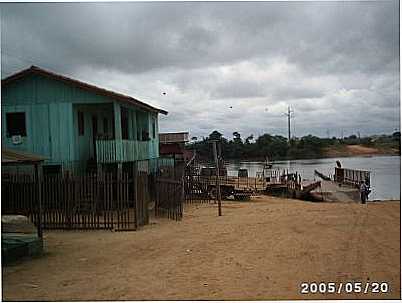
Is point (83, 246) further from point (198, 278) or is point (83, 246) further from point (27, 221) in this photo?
point (198, 278)

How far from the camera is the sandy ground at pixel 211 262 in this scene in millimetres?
7758

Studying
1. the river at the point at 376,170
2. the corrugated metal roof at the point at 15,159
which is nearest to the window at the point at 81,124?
the corrugated metal roof at the point at 15,159

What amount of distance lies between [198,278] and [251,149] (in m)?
53.1

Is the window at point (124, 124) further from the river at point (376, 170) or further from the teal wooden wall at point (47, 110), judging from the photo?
the river at point (376, 170)

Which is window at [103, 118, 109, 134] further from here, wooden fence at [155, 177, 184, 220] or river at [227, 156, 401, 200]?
river at [227, 156, 401, 200]

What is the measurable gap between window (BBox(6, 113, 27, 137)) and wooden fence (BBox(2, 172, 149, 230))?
4385 mm

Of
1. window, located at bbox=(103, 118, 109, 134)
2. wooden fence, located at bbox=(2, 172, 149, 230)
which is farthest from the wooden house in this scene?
window, located at bbox=(103, 118, 109, 134)

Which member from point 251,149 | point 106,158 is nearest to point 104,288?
point 106,158

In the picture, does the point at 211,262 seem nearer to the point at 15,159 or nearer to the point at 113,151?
the point at 15,159

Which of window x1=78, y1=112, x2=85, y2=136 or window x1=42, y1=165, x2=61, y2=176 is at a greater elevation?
window x1=78, y1=112, x2=85, y2=136

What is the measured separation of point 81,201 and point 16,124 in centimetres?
673

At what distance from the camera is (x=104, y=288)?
798 cm

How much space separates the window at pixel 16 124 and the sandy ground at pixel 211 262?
752cm

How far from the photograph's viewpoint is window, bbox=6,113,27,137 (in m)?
20.3
